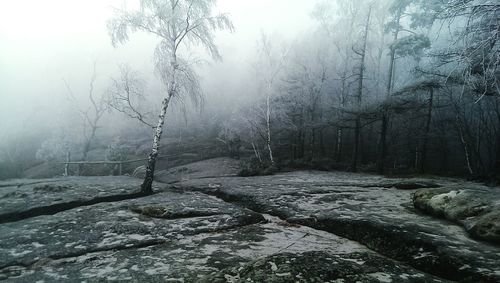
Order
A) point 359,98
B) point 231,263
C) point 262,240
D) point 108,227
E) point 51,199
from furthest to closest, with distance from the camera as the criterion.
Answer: point 359,98, point 51,199, point 108,227, point 262,240, point 231,263

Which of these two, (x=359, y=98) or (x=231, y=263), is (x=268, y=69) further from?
(x=231, y=263)

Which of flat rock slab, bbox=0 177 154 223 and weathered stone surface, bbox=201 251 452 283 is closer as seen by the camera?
weathered stone surface, bbox=201 251 452 283

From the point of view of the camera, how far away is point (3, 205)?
9.04 metres

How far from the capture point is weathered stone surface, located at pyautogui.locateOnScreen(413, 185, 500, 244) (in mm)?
4855

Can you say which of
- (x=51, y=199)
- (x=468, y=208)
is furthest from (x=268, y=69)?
(x=468, y=208)

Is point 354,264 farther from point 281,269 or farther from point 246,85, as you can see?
point 246,85

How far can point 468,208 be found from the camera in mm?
5938

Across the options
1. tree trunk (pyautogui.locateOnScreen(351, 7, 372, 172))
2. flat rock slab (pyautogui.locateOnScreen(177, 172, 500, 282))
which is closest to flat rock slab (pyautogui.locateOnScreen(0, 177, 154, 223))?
flat rock slab (pyautogui.locateOnScreen(177, 172, 500, 282))

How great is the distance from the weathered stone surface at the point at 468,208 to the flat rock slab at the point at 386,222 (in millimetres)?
208

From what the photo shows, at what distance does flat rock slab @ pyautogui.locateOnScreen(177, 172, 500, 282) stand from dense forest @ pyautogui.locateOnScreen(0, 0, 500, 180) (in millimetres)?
5204

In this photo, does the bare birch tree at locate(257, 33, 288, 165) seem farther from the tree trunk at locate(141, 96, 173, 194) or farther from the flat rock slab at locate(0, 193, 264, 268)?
the flat rock slab at locate(0, 193, 264, 268)

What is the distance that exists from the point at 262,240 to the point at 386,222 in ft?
8.42

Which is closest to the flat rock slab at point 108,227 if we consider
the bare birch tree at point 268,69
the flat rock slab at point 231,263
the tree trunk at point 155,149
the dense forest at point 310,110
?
the flat rock slab at point 231,263

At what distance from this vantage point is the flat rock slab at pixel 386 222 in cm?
409
